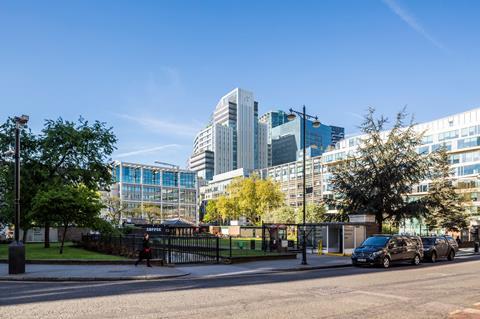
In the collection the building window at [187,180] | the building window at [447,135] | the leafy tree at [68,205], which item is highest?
the building window at [447,135]

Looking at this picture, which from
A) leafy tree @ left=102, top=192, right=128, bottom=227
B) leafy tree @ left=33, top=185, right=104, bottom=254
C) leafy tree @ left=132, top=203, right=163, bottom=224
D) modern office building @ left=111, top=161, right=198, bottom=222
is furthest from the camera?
modern office building @ left=111, top=161, right=198, bottom=222

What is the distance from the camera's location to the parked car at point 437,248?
29.3 metres

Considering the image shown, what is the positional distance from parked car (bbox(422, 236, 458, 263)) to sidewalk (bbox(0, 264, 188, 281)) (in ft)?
55.5

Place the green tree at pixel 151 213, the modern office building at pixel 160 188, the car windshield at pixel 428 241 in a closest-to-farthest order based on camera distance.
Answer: the car windshield at pixel 428 241 → the green tree at pixel 151 213 → the modern office building at pixel 160 188

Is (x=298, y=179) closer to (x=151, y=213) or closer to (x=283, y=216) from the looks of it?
(x=151, y=213)

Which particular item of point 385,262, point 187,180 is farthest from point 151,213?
point 385,262

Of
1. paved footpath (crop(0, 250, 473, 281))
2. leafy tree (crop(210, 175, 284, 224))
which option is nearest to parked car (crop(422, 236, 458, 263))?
paved footpath (crop(0, 250, 473, 281))

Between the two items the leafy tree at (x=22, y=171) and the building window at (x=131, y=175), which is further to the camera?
the building window at (x=131, y=175)

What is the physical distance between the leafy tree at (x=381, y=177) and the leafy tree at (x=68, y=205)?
21.4 metres

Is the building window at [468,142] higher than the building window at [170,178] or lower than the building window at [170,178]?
higher

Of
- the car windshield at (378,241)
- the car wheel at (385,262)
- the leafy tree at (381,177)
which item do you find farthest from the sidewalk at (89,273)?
the leafy tree at (381,177)

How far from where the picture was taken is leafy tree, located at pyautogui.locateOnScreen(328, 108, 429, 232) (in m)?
39.3

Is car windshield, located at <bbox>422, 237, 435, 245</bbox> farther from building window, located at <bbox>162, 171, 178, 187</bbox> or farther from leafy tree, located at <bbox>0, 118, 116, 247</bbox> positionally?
building window, located at <bbox>162, 171, 178, 187</bbox>

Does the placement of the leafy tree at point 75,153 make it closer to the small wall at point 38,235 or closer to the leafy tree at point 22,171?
the leafy tree at point 22,171
